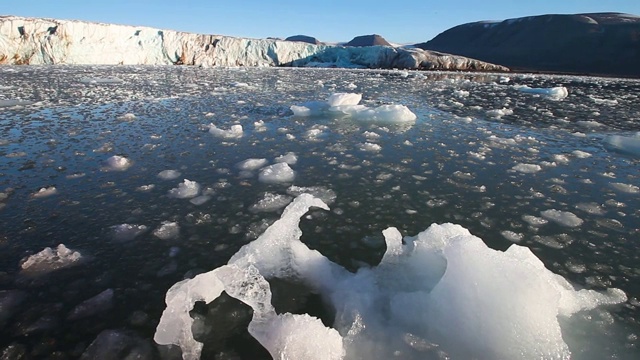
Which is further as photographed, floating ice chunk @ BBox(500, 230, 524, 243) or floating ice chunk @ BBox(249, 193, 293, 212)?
floating ice chunk @ BBox(249, 193, 293, 212)

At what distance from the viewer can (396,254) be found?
2.30 m

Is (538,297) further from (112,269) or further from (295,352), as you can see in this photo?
(112,269)

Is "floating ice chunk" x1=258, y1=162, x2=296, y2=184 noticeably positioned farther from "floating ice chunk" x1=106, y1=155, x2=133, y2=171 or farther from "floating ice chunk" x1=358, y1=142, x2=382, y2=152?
"floating ice chunk" x1=106, y1=155, x2=133, y2=171

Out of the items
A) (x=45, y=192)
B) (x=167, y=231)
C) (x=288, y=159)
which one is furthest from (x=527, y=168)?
(x=45, y=192)

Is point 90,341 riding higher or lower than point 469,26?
lower

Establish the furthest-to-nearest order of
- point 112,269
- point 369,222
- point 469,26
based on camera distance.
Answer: point 469,26
point 369,222
point 112,269

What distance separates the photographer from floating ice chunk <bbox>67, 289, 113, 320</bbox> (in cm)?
182

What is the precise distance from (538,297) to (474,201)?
1643 millimetres

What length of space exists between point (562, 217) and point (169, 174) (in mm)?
3864

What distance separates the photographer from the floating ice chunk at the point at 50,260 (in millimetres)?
2158

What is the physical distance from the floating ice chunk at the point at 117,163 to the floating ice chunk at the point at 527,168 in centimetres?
468

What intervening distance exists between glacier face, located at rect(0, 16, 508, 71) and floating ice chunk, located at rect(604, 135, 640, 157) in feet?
110

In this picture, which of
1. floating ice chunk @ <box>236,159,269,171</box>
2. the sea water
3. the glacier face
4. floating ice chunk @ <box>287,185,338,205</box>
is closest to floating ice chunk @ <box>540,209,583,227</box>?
the sea water

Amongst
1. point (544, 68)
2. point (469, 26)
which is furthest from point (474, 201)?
point (469, 26)
